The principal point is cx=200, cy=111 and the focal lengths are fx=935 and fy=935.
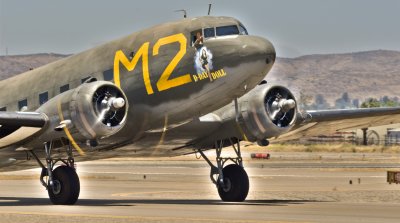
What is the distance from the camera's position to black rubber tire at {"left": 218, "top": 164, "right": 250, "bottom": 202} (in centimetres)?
3329

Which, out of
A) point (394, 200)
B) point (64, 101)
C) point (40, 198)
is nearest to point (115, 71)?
point (64, 101)

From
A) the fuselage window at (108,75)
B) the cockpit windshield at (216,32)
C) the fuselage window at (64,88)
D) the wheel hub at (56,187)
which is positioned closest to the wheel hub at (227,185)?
the fuselage window at (108,75)

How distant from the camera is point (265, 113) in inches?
1271

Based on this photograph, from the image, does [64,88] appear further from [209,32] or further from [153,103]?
[209,32]

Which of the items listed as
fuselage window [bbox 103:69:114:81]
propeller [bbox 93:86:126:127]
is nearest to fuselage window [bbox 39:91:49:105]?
fuselage window [bbox 103:69:114:81]

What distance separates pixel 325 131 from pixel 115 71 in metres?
10.5

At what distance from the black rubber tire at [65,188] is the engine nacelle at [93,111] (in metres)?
1.44

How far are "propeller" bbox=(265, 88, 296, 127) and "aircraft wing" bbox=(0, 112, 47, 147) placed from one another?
306 inches

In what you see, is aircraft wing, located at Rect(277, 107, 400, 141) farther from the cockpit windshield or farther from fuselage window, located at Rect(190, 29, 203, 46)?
fuselage window, located at Rect(190, 29, 203, 46)

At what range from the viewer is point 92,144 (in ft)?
99.0

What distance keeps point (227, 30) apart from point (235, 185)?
19.8ft

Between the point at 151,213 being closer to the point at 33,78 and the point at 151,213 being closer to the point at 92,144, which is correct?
the point at 92,144

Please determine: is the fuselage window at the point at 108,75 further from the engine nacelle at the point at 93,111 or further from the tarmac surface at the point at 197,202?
the tarmac surface at the point at 197,202

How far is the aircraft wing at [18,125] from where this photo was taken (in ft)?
97.9
